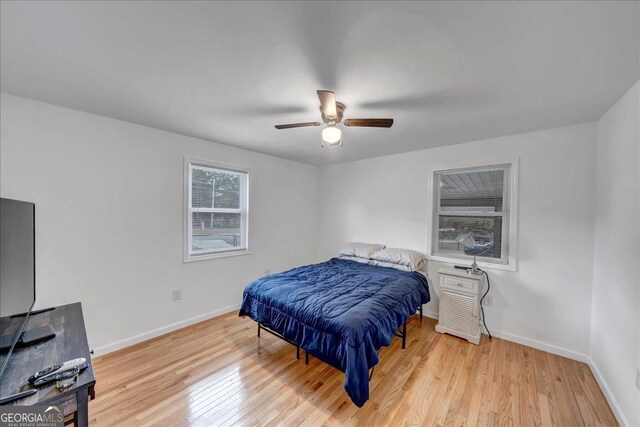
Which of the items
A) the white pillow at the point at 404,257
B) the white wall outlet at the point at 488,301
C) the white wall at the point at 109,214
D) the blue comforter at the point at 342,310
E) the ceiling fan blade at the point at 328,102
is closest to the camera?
the ceiling fan blade at the point at 328,102

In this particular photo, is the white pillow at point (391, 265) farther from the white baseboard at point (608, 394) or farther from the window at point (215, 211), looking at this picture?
the window at point (215, 211)

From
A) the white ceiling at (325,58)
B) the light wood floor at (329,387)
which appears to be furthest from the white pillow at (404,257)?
the white ceiling at (325,58)

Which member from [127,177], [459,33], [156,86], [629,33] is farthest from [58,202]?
[629,33]

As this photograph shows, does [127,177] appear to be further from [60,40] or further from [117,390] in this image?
[117,390]

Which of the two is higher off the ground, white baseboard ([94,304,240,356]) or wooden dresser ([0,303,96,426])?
wooden dresser ([0,303,96,426])

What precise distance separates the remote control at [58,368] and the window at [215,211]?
6.27 ft

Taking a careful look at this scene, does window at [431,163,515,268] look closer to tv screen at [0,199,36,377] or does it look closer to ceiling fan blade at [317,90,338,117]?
ceiling fan blade at [317,90,338,117]

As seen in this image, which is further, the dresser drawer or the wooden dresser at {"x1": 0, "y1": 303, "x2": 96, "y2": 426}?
the dresser drawer

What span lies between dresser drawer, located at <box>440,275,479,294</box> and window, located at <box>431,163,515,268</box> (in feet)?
1.32

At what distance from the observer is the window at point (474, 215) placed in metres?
2.78

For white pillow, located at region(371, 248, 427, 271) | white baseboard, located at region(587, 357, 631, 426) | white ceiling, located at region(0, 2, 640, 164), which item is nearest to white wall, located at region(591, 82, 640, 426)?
white baseboard, located at region(587, 357, 631, 426)

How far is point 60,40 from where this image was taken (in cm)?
127

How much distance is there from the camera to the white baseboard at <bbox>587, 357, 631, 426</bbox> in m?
1.60

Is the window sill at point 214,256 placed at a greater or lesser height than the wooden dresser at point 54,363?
greater
